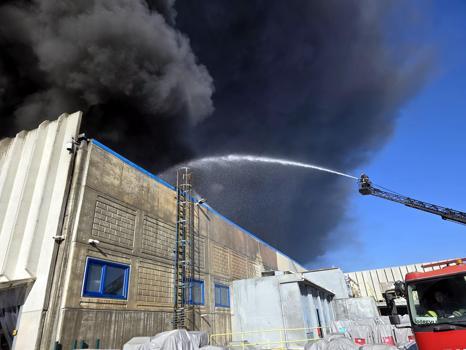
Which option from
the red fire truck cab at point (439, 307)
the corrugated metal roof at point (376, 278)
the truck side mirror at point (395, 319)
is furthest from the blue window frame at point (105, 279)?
the corrugated metal roof at point (376, 278)

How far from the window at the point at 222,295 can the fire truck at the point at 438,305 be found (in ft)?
47.8

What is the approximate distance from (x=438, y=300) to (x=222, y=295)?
16412 mm

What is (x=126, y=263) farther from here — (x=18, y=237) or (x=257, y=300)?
(x=257, y=300)

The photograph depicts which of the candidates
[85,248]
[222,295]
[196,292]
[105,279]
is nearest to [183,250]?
[196,292]

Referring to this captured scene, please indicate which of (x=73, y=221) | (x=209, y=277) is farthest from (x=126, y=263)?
(x=209, y=277)

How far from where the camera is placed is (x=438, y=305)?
6.53 metres

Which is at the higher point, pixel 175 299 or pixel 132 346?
pixel 175 299

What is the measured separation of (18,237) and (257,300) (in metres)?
14.9

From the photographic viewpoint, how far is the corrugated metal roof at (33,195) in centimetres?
1106

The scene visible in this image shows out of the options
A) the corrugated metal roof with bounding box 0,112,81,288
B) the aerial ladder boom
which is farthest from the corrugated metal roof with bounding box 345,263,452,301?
the corrugated metal roof with bounding box 0,112,81,288

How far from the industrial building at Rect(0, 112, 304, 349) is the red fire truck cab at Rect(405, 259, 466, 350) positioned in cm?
1017

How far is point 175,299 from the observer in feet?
51.5

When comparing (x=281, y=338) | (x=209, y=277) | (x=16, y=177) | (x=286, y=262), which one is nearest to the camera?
(x=16, y=177)

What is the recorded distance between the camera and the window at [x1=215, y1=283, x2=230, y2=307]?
66.9 feet
